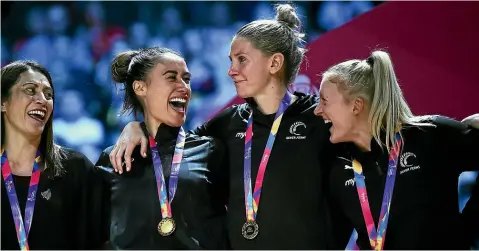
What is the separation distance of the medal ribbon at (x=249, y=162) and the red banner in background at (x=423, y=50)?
145 centimetres

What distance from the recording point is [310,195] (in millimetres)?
3537

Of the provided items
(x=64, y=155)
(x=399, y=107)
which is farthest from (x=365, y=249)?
(x=64, y=155)

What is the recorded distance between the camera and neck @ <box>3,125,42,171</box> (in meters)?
3.73

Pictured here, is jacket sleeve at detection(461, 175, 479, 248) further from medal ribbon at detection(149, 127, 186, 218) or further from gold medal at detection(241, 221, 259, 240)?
medal ribbon at detection(149, 127, 186, 218)

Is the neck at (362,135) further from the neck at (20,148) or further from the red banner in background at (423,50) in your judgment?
the neck at (20,148)

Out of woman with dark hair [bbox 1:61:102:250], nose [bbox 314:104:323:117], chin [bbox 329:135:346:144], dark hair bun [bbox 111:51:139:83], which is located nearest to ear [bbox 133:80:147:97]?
dark hair bun [bbox 111:51:139:83]

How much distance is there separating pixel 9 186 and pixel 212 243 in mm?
1117

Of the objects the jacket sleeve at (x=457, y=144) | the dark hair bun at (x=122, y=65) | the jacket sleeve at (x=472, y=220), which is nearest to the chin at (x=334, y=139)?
the jacket sleeve at (x=457, y=144)

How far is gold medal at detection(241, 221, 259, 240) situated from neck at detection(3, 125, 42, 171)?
1.23m

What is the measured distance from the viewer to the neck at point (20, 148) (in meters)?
3.73

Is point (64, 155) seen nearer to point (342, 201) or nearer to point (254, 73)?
point (254, 73)

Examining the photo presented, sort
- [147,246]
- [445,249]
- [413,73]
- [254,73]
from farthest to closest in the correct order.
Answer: [413,73], [254,73], [147,246], [445,249]

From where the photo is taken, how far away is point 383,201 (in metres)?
3.31

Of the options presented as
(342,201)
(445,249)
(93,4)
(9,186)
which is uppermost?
(93,4)
